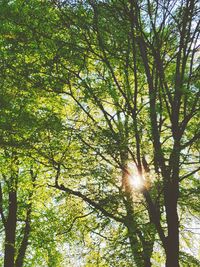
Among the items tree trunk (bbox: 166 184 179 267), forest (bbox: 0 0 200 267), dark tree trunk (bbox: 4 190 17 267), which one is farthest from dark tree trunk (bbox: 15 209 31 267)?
tree trunk (bbox: 166 184 179 267)

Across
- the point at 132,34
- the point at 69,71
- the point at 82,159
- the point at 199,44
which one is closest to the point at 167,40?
the point at 199,44

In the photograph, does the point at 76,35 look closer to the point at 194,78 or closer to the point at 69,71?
the point at 69,71

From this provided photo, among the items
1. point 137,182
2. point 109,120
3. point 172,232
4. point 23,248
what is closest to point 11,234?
point 23,248

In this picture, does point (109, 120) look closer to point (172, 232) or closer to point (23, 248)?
point (172, 232)

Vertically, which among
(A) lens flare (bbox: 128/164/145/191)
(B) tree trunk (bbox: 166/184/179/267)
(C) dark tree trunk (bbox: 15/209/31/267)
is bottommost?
(B) tree trunk (bbox: 166/184/179/267)

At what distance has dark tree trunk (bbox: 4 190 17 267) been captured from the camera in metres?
18.8

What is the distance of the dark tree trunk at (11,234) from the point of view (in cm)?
1875

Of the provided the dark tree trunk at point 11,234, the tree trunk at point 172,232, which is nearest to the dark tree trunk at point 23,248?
the dark tree trunk at point 11,234

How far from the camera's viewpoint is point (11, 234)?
19.6 meters

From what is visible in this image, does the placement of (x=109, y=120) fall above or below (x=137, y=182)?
above

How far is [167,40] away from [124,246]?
6677mm

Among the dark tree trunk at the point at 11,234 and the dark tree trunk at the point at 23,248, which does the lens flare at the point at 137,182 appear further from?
the dark tree trunk at the point at 23,248

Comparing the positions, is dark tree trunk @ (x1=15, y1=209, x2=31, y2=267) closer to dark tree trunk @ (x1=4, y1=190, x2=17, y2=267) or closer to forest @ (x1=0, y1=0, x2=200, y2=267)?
dark tree trunk @ (x1=4, y1=190, x2=17, y2=267)

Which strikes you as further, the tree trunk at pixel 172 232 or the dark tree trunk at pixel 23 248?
the dark tree trunk at pixel 23 248
